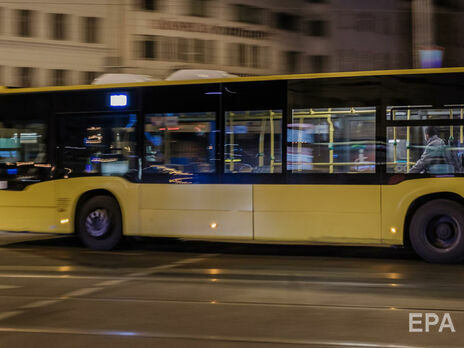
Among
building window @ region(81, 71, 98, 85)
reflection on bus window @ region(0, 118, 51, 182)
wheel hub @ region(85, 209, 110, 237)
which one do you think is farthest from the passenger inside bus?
building window @ region(81, 71, 98, 85)

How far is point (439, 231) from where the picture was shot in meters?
8.88

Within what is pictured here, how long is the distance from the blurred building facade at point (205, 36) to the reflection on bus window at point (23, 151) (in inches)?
1138

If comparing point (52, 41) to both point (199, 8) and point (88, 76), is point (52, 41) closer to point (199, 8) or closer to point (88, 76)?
point (88, 76)

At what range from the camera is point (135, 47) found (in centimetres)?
4259

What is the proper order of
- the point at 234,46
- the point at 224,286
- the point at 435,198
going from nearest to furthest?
the point at 224,286
the point at 435,198
the point at 234,46

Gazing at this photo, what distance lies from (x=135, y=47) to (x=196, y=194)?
3439cm

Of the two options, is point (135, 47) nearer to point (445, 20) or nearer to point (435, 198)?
point (445, 20)

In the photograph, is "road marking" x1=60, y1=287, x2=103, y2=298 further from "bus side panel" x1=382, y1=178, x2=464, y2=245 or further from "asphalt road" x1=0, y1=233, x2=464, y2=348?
"bus side panel" x1=382, y1=178, x2=464, y2=245

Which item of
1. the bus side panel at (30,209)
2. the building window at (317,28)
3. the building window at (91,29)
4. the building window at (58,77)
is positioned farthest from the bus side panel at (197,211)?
the building window at (317,28)

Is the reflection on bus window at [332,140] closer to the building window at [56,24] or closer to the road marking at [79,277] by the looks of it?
the road marking at [79,277]

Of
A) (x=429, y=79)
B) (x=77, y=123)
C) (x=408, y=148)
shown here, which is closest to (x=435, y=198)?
(x=408, y=148)

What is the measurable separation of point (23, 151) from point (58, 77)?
32433mm

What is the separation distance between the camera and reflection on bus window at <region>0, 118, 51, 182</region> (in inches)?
430

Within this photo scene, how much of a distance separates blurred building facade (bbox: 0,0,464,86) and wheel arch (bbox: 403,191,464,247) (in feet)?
107
